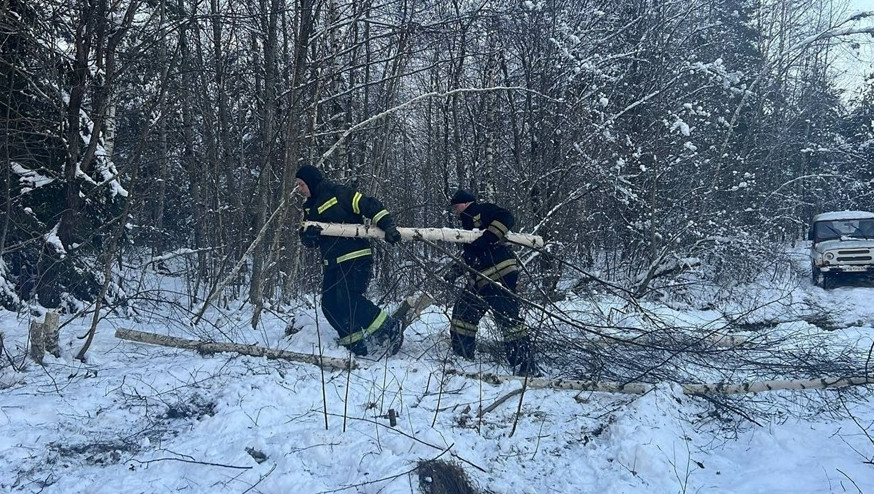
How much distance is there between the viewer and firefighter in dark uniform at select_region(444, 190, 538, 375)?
5.66m

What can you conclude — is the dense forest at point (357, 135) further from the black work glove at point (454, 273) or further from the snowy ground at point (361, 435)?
the snowy ground at point (361, 435)

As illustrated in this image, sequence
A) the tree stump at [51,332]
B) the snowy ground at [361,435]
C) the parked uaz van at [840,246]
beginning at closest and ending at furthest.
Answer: the snowy ground at [361,435] < the tree stump at [51,332] < the parked uaz van at [840,246]

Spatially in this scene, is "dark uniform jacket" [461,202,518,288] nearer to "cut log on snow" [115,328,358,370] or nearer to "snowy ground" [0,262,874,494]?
"snowy ground" [0,262,874,494]

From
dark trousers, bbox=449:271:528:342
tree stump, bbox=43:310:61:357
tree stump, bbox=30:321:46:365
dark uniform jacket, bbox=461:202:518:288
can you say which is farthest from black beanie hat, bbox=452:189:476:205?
tree stump, bbox=30:321:46:365

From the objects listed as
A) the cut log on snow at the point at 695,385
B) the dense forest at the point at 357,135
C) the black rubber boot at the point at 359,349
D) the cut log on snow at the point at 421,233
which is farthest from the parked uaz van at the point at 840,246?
the black rubber boot at the point at 359,349

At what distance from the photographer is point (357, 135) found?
1163cm

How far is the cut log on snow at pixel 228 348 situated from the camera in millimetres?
5172

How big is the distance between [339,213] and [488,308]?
1781mm

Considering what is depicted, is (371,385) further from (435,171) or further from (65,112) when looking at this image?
(435,171)

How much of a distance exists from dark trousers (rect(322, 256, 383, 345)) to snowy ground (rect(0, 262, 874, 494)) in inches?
25.8

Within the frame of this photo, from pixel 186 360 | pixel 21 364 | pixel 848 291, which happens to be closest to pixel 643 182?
pixel 848 291

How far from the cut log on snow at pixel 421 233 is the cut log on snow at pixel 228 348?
124 centimetres

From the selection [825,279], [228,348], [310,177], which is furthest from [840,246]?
[228,348]

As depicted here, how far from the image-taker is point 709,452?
154 inches
